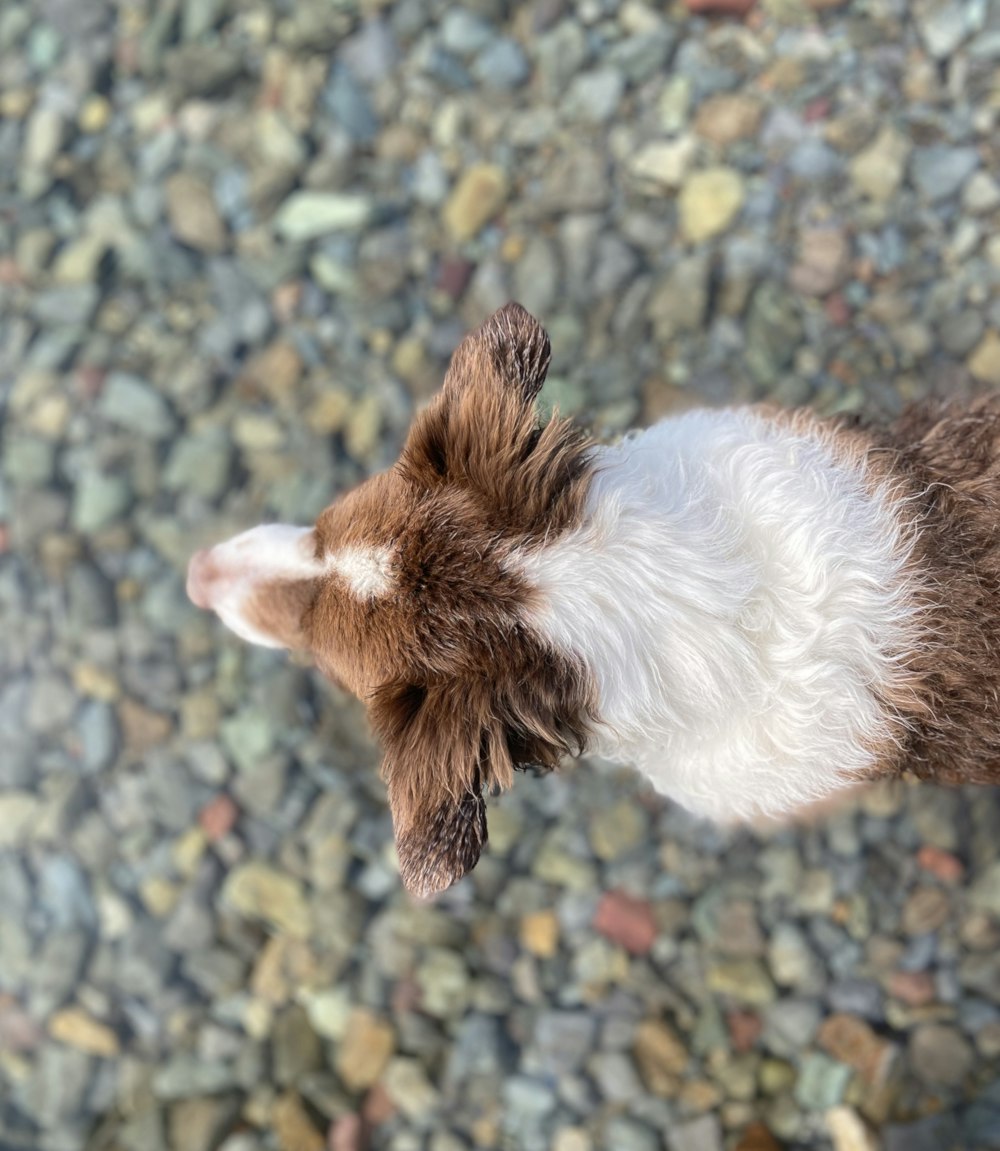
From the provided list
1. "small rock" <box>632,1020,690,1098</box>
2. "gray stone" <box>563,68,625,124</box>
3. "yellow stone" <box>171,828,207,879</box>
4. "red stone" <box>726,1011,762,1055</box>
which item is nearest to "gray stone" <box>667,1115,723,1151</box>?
"small rock" <box>632,1020,690,1098</box>

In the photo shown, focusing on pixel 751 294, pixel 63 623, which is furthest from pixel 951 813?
pixel 63 623

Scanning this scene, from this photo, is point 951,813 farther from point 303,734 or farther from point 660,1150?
point 303,734

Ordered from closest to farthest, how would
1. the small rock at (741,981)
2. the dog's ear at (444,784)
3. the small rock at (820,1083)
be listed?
the dog's ear at (444,784)
the small rock at (820,1083)
the small rock at (741,981)

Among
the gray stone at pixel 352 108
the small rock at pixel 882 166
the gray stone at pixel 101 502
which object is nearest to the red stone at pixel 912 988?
the small rock at pixel 882 166

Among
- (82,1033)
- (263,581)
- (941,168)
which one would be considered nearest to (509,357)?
(263,581)

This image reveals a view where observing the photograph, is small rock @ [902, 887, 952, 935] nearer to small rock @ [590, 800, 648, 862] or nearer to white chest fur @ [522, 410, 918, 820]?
small rock @ [590, 800, 648, 862]

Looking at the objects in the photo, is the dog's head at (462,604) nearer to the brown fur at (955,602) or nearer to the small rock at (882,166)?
the brown fur at (955,602)

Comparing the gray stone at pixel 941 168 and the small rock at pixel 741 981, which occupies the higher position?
the gray stone at pixel 941 168

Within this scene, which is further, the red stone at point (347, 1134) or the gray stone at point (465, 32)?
the gray stone at point (465, 32)
